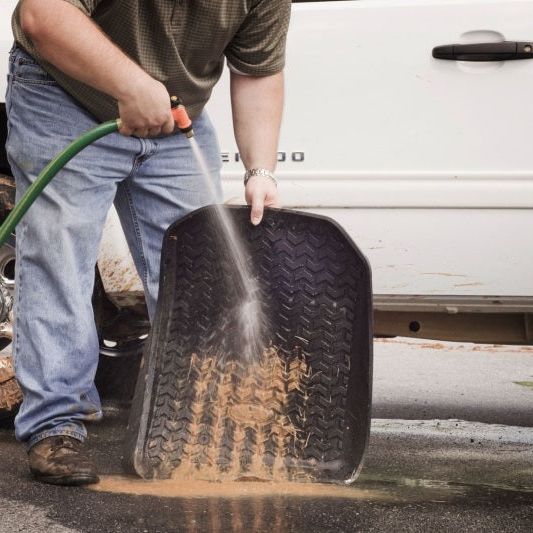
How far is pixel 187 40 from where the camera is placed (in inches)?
127

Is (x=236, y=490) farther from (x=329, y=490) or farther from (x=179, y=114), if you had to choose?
(x=179, y=114)

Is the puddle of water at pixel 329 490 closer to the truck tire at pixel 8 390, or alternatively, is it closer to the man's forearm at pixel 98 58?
the truck tire at pixel 8 390

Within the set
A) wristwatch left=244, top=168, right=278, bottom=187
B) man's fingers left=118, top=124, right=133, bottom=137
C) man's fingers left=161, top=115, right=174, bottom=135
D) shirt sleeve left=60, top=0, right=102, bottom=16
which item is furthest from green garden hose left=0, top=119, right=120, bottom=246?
wristwatch left=244, top=168, right=278, bottom=187

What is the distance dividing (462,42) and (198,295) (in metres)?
1.36

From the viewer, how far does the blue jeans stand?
10.7 feet

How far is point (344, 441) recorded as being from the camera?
3.15 meters

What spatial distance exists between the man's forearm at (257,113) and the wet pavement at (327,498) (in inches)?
37.6

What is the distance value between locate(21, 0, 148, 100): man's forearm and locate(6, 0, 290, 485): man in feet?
0.68

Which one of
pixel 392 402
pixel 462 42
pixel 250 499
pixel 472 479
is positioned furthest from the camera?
pixel 392 402

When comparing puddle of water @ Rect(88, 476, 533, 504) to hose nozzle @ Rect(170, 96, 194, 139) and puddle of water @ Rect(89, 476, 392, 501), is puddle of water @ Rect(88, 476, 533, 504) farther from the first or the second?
hose nozzle @ Rect(170, 96, 194, 139)

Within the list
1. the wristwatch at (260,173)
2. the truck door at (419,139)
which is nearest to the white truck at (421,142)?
the truck door at (419,139)

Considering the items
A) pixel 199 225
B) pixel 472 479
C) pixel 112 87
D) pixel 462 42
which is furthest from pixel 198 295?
pixel 462 42

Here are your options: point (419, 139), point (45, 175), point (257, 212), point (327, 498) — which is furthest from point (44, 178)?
point (419, 139)

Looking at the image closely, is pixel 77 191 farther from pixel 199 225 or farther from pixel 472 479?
pixel 472 479
